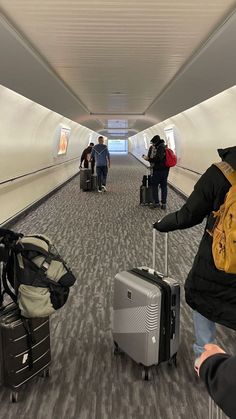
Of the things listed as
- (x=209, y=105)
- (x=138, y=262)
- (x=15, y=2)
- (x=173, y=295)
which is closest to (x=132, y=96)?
(x=209, y=105)

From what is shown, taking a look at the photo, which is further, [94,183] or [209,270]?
[94,183]

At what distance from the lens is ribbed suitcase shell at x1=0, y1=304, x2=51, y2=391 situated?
304 centimetres

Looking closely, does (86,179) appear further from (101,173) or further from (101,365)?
(101,365)

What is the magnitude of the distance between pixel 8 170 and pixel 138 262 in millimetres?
4404

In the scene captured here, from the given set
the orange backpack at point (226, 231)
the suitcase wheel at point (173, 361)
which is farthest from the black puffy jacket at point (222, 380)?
the suitcase wheel at point (173, 361)

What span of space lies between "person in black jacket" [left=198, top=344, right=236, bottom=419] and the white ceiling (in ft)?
10.5

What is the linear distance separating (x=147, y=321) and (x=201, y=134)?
32.0 feet

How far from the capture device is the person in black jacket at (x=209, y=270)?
8.66ft

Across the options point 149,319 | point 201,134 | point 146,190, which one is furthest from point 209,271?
point 201,134

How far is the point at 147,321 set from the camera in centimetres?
328

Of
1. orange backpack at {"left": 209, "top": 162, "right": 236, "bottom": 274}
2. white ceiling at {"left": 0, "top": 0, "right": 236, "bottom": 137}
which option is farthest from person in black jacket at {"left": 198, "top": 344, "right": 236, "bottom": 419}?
white ceiling at {"left": 0, "top": 0, "right": 236, "bottom": 137}

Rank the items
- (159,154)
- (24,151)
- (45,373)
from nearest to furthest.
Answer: (45,373), (159,154), (24,151)

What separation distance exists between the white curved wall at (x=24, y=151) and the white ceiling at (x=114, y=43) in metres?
0.92

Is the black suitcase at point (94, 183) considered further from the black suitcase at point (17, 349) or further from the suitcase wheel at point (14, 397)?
the suitcase wheel at point (14, 397)
